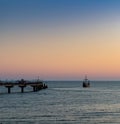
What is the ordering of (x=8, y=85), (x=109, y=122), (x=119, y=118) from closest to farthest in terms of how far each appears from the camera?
(x=109, y=122), (x=119, y=118), (x=8, y=85)

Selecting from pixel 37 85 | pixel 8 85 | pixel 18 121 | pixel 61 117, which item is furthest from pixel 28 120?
pixel 37 85

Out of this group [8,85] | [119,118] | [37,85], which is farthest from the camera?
[37,85]

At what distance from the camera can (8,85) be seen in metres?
125

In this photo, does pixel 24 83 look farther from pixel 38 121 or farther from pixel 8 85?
pixel 38 121

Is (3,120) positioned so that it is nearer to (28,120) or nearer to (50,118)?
(28,120)

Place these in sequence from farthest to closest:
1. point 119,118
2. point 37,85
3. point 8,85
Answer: point 37,85 → point 8,85 → point 119,118

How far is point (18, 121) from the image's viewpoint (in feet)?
157

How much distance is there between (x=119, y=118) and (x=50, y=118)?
8.99 m

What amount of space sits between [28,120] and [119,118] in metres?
11.8

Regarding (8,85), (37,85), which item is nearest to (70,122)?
(8,85)

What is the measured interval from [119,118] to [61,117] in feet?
25.2

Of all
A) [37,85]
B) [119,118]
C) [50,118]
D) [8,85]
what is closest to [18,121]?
[50,118]

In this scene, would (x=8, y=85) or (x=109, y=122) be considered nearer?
(x=109, y=122)

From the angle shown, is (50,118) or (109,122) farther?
(50,118)
